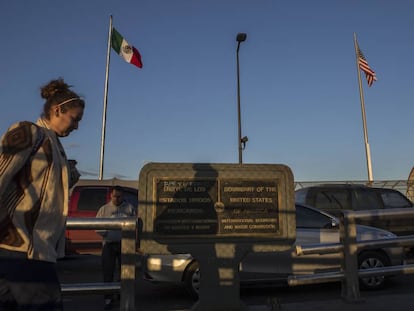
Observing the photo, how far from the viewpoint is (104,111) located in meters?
25.3

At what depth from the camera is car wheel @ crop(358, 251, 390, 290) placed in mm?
7703

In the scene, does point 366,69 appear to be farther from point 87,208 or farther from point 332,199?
point 87,208

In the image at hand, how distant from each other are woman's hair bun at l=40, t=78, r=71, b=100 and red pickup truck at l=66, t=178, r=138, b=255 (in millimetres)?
7787

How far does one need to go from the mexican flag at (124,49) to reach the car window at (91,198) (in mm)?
16241

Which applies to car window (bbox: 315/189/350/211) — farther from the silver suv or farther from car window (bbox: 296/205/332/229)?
car window (bbox: 296/205/332/229)

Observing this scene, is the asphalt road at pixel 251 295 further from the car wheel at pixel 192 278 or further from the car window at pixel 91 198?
the car window at pixel 91 198

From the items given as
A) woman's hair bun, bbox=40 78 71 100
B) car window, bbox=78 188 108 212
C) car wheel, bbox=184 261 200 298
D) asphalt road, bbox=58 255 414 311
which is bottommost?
asphalt road, bbox=58 255 414 311

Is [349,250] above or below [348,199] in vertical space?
below

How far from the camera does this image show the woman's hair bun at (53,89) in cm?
275

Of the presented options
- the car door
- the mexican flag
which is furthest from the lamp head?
the car door

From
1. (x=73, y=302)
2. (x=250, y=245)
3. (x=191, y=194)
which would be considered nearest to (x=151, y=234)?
(x=191, y=194)

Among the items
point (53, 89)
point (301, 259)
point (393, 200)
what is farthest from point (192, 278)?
point (393, 200)

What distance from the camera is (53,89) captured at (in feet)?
9.07

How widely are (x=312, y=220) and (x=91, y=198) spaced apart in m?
5.65
